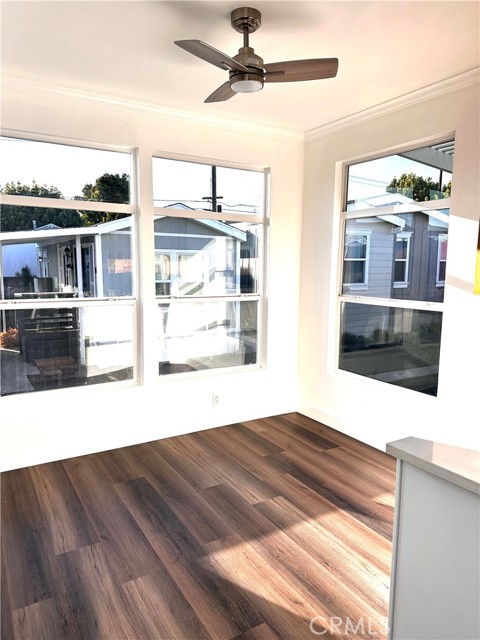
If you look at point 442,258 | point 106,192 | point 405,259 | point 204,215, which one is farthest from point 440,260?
point 106,192

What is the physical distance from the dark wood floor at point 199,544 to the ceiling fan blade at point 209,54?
2.53 m

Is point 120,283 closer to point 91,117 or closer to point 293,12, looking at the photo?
point 91,117

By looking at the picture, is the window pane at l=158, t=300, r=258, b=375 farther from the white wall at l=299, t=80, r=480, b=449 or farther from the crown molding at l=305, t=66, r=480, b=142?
the crown molding at l=305, t=66, r=480, b=142

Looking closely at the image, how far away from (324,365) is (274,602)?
242cm

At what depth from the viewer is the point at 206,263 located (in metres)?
3.95

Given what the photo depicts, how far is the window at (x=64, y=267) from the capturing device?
3.10m

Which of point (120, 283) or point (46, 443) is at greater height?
point (120, 283)

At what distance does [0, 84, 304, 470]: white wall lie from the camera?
3.14 meters

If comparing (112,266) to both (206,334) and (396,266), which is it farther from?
(396,266)

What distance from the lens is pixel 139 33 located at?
7.58ft

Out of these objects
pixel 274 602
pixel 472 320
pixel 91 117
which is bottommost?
pixel 274 602

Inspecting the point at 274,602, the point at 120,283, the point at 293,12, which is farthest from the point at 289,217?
the point at 274,602

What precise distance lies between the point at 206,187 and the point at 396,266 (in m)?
1.83

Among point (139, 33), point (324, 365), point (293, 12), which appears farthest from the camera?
point (324, 365)
